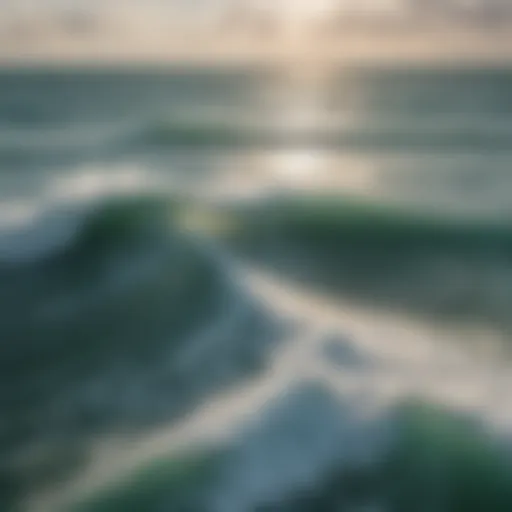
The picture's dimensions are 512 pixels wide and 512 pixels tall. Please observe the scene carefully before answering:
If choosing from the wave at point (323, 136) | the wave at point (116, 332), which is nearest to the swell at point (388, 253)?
the wave at point (116, 332)

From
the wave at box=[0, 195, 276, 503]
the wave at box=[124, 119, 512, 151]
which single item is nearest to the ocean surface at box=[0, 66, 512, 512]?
the wave at box=[0, 195, 276, 503]

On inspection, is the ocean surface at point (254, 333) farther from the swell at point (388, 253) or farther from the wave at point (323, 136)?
the wave at point (323, 136)

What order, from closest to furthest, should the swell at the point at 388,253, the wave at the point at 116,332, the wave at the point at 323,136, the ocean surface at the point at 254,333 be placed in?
1. the ocean surface at the point at 254,333
2. the wave at the point at 116,332
3. the swell at the point at 388,253
4. the wave at the point at 323,136

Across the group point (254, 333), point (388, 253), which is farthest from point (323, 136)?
point (254, 333)

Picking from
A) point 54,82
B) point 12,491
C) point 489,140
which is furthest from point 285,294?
point 54,82

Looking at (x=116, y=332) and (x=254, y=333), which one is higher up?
(x=116, y=332)

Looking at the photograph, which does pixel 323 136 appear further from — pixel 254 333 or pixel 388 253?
pixel 254 333

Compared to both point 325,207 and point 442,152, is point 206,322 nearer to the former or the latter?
point 325,207

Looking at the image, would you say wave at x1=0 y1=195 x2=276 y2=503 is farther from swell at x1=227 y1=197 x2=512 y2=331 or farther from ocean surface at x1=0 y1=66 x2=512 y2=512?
swell at x1=227 y1=197 x2=512 y2=331
